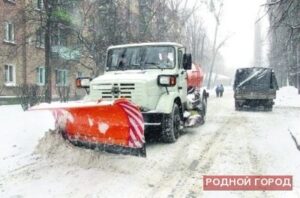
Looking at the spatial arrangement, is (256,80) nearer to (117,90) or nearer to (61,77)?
(117,90)

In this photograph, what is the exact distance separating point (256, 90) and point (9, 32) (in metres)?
15.9

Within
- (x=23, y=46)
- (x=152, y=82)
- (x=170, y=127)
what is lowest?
(x=170, y=127)

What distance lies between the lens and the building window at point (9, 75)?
29.3 metres

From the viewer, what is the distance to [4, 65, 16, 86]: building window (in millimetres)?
29344

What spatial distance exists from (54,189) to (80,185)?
396mm

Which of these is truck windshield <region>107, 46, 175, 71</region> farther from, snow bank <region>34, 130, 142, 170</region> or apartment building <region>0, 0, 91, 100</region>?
apartment building <region>0, 0, 91, 100</region>

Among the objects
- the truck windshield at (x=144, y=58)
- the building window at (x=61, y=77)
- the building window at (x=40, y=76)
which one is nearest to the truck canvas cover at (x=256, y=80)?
the truck windshield at (x=144, y=58)

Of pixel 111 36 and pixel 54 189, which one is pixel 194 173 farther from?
pixel 111 36

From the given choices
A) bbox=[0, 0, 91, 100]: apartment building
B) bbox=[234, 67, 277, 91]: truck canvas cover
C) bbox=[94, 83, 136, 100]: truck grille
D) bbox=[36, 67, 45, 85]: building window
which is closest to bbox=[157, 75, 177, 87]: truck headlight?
bbox=[94, 83, 136, 100]: truck grille

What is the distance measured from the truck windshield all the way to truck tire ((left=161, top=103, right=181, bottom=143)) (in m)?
1.11

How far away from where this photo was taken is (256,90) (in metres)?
23.4

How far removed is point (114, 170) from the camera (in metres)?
7.75

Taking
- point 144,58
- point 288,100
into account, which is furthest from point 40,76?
point 144,58

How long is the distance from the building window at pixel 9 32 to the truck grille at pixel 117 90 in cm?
2049
